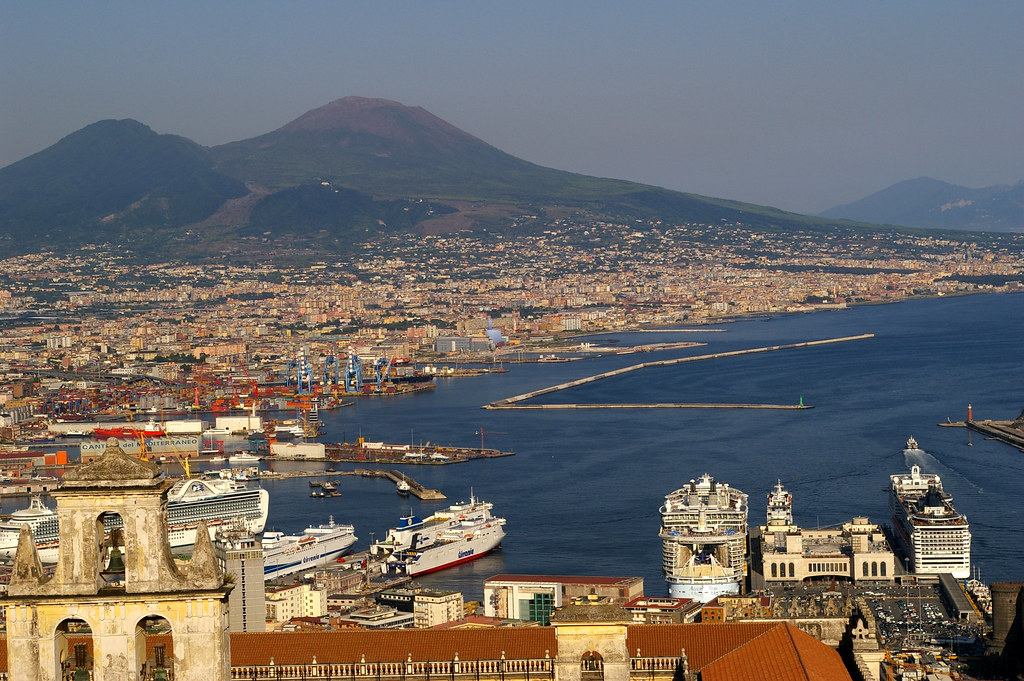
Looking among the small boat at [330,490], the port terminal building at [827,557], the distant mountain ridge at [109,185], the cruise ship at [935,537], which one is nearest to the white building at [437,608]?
the port terminal building at [827,557]

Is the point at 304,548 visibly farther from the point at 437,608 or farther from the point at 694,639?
the point at 694,639

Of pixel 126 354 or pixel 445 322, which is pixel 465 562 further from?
pixel 445 322

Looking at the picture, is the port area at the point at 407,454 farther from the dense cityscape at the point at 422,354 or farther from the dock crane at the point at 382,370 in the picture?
the dock crane at the point at 382,370

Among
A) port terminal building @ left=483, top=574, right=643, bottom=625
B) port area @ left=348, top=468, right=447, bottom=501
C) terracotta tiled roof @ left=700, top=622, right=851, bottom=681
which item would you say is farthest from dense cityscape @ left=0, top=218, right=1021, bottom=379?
terracotta tiled roof @ left=700, top=622, right=851, bottom=681

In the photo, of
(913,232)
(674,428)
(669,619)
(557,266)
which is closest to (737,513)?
(669,619)

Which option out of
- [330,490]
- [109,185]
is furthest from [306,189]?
[330,490]

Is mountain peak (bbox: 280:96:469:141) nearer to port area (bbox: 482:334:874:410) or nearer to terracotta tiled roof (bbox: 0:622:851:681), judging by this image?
port area (bbox: 482:334:874:410)

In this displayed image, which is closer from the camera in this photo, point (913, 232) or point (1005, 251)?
point (1005, 251)
